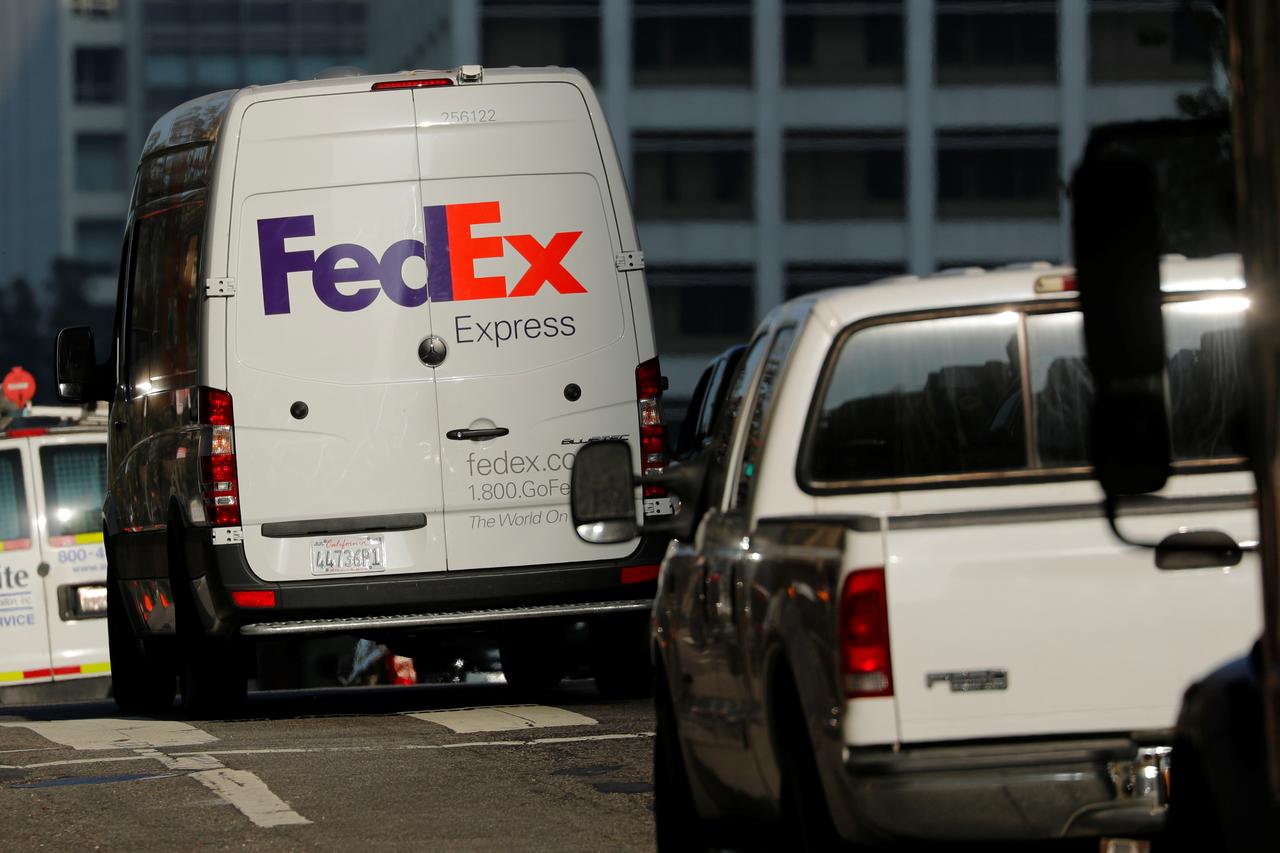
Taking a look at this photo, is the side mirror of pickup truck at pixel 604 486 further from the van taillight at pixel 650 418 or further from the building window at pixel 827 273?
the building window at pixel 827 273

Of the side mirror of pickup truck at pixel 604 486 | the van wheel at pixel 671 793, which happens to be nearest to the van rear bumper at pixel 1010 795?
the side mirror of pickup truck at pixel 604 486

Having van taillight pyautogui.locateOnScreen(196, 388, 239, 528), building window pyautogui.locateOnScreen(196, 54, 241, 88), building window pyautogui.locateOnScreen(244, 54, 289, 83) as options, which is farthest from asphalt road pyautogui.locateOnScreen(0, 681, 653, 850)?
building window pyautogui.locateOnScreen(244, 54, 289, 83)

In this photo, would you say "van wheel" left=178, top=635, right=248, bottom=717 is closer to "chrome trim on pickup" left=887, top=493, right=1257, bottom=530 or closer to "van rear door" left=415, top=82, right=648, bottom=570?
"van rear door" left=415, top=82, right=648, bottom=570

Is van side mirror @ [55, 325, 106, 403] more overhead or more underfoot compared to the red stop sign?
more overhead

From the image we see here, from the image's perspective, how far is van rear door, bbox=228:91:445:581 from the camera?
45.2 feet

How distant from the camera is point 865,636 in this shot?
5910 millimetres

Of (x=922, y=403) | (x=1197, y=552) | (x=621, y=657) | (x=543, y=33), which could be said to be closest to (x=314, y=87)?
(x=621, y=657)

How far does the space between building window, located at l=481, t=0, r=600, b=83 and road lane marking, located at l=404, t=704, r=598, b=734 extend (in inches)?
2596

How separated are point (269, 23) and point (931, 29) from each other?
68.3m

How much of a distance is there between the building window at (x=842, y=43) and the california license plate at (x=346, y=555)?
6753cm

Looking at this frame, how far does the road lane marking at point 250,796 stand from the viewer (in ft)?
33.7

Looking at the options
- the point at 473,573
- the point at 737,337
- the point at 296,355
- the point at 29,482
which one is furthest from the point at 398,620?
the point at 737,337

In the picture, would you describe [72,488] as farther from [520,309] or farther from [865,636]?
[865,636]

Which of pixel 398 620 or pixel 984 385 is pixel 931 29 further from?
pixel 984 385
